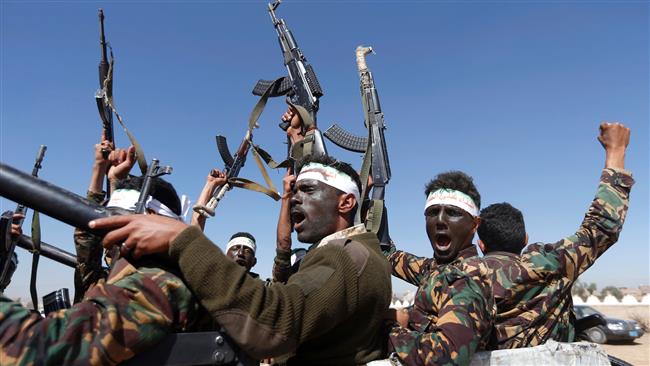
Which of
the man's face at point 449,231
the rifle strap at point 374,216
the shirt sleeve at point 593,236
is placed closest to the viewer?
the shirt sleeve at point 593,236

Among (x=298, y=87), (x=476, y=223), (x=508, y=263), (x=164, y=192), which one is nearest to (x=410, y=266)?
(x=476, y=223)

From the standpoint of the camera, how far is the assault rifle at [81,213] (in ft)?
5.97

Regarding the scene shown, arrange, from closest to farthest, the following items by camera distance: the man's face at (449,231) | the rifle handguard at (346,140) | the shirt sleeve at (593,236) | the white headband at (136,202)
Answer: the white headband at (136,202) < the shirt sleeve at (593,236) < the man's face at (449,231) < the rifle handguard at (346,140)

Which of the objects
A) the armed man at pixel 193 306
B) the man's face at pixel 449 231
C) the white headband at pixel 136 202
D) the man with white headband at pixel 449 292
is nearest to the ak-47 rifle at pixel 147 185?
the white headband at pixel 136 202

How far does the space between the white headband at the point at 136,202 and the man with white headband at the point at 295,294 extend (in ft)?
2.19

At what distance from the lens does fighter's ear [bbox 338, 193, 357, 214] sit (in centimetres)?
303

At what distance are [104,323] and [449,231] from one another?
2.56 metres

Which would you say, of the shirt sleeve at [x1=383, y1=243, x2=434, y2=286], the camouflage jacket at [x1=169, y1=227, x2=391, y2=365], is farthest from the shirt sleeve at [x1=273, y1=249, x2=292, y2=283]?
the camouflage jacket at [x1=169, y1=227, x2=391, y2=365]

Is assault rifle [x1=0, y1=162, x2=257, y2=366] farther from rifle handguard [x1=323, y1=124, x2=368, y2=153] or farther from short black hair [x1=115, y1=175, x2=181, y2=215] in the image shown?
rifle handguard [x1=323, y1=124, x2=368, y2=153]

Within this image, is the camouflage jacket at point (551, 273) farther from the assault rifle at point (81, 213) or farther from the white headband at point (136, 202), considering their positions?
the white headband at point (136, 202)

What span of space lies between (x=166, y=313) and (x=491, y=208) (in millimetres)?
2882

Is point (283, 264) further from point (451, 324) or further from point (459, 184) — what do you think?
point (451, 324)

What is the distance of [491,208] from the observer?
3.96 meters

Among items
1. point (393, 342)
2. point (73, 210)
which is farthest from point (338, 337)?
point (73, 210)
